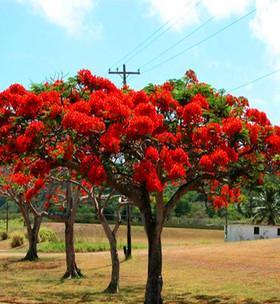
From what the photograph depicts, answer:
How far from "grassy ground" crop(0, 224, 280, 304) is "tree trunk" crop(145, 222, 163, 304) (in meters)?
2.29

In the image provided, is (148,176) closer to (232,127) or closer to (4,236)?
(232,127)

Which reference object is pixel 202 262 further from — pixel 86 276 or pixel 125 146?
pixel 125 146

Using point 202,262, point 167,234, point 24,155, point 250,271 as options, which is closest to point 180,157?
point 24,155

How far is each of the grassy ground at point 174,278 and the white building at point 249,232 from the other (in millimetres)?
20128

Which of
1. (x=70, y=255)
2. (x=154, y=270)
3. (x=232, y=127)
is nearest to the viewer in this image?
(x=232, y=127)

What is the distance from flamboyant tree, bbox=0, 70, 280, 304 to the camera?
13.1 metres

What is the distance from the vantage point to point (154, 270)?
15164mm

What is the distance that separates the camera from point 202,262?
3052 centimetres

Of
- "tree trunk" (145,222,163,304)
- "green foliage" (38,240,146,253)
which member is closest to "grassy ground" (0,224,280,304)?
"tree trunk" (145,222,163,304)

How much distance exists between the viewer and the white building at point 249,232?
57.7 m

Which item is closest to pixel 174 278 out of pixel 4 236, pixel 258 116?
pixel 258 116

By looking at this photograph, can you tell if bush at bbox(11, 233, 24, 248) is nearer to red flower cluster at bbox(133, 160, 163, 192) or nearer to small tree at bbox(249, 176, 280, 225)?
small tree at bbox(249, 176, 280, 225)

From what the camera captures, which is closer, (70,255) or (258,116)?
(258,116)

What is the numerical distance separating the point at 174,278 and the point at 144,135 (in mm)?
12558
